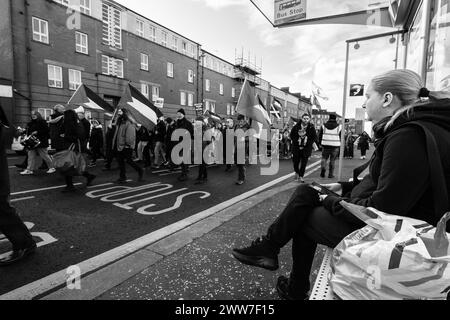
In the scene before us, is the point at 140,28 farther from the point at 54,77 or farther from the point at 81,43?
the point at 54,77

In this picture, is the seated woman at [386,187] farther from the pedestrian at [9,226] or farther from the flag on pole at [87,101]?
the flag on pole at [87,101]

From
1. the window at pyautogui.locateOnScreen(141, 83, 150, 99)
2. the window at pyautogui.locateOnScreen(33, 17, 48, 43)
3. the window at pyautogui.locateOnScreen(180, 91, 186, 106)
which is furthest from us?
the window at pyautogui.locateOnScreen(180, 91, 186, 106)

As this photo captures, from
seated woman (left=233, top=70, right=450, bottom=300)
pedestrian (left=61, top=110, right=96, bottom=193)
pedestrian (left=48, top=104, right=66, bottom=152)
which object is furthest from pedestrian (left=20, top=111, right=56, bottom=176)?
seated woman (left=233, top=70, right=450, bottom=300)

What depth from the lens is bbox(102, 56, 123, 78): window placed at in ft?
78.5

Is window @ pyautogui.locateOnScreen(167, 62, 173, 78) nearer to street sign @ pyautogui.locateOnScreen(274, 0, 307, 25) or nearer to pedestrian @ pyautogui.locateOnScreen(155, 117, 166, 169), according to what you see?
pedestrian @ pyautogui.locateOnScreen(155, 117, 166, 169)

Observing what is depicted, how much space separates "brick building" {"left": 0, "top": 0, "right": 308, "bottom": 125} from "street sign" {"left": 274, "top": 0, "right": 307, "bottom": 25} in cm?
1830

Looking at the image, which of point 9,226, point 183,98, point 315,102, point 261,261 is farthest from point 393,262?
point 183,98

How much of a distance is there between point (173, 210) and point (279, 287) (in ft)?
9.72

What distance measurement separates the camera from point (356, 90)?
5.88m

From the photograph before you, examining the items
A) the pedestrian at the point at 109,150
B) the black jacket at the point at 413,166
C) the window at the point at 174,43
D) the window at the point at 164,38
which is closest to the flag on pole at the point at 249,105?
the pedestrian at the point at 109,150

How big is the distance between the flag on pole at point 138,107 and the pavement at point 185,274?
6171 millimetres

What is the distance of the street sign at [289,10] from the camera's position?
5.33 m
